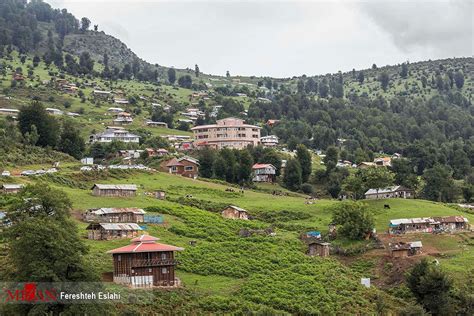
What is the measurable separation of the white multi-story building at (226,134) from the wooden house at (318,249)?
69.7m

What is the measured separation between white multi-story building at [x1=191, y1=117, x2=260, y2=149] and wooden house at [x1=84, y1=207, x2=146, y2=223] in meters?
69.1

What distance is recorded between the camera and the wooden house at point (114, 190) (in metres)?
81.8

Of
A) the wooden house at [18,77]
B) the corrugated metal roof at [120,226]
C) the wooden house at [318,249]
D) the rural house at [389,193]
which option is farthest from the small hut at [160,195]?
the wooden house at [18,77]

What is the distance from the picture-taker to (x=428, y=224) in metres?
80.4

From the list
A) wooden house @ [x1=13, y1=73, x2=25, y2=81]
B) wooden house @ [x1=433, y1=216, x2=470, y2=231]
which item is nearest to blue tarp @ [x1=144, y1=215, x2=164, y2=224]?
wooden house @ [x1=433, y1=216, x2=470, y2=231]

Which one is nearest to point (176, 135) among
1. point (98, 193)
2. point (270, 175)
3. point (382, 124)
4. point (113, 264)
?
point (270, 175)

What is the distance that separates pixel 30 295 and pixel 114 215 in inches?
1060

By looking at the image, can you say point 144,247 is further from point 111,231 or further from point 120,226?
point 120,226

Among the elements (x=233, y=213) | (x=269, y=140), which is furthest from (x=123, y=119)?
(x=233, y=213)

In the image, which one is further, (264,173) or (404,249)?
(264,173)

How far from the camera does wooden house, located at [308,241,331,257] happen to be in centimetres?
7269

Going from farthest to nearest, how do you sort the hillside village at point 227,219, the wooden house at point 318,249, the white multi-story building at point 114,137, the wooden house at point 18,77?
1. the wooden house at point 18,77
2. the white multi-story building at point 114,137
3. the wooden house at point 318,249
4. the hillside village at point 227,219

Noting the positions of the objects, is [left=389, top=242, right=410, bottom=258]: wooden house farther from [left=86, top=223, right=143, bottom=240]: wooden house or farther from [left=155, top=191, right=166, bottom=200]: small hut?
[left=155, top=191, right=166, bottom=200]: small hut

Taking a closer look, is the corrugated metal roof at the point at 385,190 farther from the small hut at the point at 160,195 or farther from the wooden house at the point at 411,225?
the small hut at the point at 160,195
